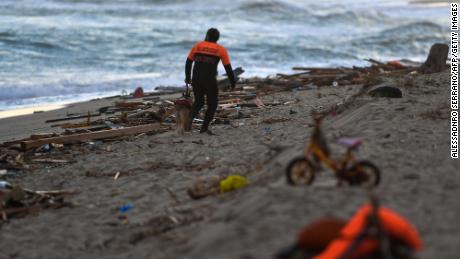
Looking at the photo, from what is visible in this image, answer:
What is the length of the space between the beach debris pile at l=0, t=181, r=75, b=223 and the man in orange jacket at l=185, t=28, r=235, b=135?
3683mm

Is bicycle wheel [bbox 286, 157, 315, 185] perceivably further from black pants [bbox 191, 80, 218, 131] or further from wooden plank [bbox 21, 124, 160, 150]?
wooden plank [bbox 21, 124, 160, 150]

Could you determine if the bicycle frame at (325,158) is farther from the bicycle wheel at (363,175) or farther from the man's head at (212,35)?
the man's head at (212,35)

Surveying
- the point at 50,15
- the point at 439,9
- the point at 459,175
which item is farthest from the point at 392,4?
the point at 459,175

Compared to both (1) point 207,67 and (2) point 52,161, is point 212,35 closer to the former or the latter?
(1) point 207,67

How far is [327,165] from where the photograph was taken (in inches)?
223

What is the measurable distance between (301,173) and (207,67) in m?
5.41

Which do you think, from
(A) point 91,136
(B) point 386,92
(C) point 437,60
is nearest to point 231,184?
(A) point 91,136

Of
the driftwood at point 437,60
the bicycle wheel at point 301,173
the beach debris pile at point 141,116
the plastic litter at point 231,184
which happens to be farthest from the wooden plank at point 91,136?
the driftwood at point 437,60

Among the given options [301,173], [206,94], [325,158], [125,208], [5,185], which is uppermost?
[206,94]

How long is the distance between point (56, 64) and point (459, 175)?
21.8 m

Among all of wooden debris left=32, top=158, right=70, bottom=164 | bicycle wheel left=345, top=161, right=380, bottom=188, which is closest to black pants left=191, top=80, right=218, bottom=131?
wooden debris left=32, top=158, right=70, bottom=164

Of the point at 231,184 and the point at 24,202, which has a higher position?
the point at 231,184

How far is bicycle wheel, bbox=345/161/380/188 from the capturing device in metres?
5.63

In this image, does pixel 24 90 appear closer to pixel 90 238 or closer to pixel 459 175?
pixel 90 238
